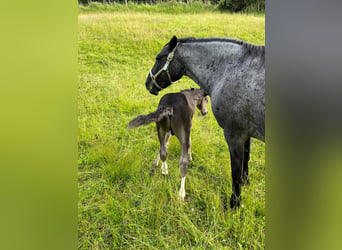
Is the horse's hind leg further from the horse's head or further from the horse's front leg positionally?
the horse's head

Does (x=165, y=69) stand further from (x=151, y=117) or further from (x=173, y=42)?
(x=151, y=117)

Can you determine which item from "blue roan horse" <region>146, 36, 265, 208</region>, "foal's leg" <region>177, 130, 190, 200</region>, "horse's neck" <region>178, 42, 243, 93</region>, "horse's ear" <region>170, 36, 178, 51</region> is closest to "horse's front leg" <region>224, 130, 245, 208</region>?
"blue roan horse" <region>146, 36, 265, 208</region>

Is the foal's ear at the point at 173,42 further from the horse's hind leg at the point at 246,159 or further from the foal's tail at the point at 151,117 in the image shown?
the horse's hind leg at the point at 246,159

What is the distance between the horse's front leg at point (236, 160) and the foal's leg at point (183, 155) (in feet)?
0.91

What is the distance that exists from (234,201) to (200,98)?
2.50 ft

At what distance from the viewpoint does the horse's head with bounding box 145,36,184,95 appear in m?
1.74

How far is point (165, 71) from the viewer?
1.78m

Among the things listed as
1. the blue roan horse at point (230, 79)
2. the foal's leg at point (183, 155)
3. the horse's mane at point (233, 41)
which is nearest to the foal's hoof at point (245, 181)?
the blue roan horse at point (230, 79)

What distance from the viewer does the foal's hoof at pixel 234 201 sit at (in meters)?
1.45

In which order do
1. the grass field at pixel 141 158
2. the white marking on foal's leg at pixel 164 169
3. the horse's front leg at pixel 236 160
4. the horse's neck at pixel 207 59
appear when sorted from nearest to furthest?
the grass field at pixel 141 158 → the horse's front leg at pixel 236 160 → the horse's neck at pixel 207 59 → the white marking on foal's leg at pixel 164 169

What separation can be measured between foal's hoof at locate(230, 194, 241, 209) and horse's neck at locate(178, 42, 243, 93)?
71cm

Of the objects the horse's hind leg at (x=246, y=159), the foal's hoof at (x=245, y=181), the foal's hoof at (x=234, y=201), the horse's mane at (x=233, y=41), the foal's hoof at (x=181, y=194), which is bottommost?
the foal's hoof at (x=181, y=194)
